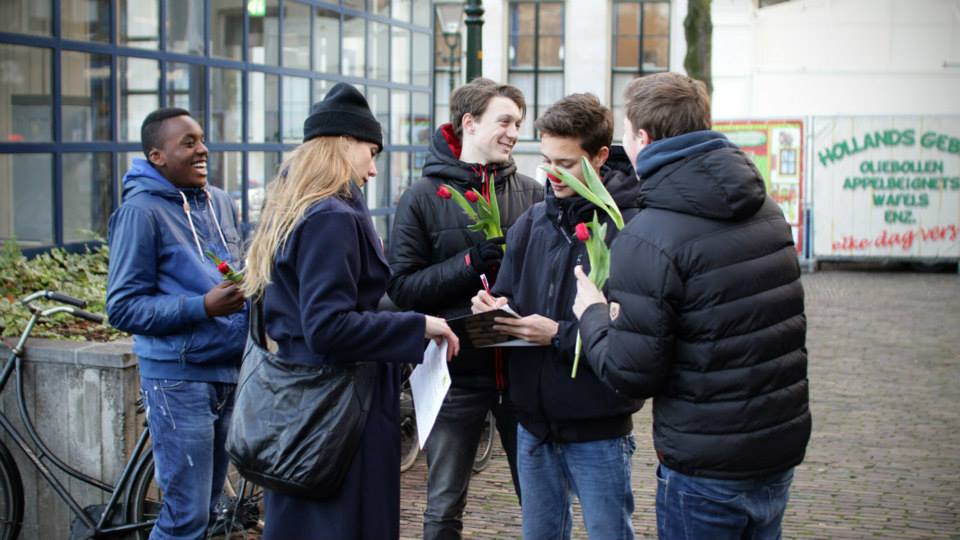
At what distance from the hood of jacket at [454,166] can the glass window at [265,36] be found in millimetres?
6751

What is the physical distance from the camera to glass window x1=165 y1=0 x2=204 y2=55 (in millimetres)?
9867

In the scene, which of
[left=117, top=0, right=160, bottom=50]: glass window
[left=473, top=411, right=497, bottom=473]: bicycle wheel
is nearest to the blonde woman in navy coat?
[left=473, top=411, right=497, bottom=473]: bicycle wheel

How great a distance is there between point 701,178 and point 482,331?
3.57 ft

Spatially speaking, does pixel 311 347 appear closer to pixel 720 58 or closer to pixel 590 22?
pixel 720 58

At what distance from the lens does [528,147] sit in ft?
91.9

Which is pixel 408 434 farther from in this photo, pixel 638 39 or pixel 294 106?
pixel 638 39

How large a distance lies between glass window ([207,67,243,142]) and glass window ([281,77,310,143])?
2.83ft

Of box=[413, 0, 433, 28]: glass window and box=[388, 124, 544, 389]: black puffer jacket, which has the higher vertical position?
box=[413, 0, 433, 28]: glass window

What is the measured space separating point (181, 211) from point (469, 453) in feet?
4.99

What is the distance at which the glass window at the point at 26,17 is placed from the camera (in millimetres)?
7816

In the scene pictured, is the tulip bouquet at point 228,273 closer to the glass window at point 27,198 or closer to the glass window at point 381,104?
the glass window at point 27,198

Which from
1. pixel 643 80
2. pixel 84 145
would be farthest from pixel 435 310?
pixel 84 145

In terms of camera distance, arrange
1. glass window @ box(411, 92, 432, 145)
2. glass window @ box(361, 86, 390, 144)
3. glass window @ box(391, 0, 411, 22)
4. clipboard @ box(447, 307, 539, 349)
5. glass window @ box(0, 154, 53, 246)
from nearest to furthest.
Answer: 1. clipboard @ box(447, 307, 539, 349)
2. glass window @ box(0, 154, 53, 246)
3. glass window @ box(361, 86, 390, 144)
4. glass window @ box(391, 0, 411, 22)
5. glass window @ box(411, 92, 432, 145)

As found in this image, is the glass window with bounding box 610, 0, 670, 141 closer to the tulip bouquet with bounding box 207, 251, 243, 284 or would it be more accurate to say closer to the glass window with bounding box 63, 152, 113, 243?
the glass window with bounding box 63, 152, 113, 243
